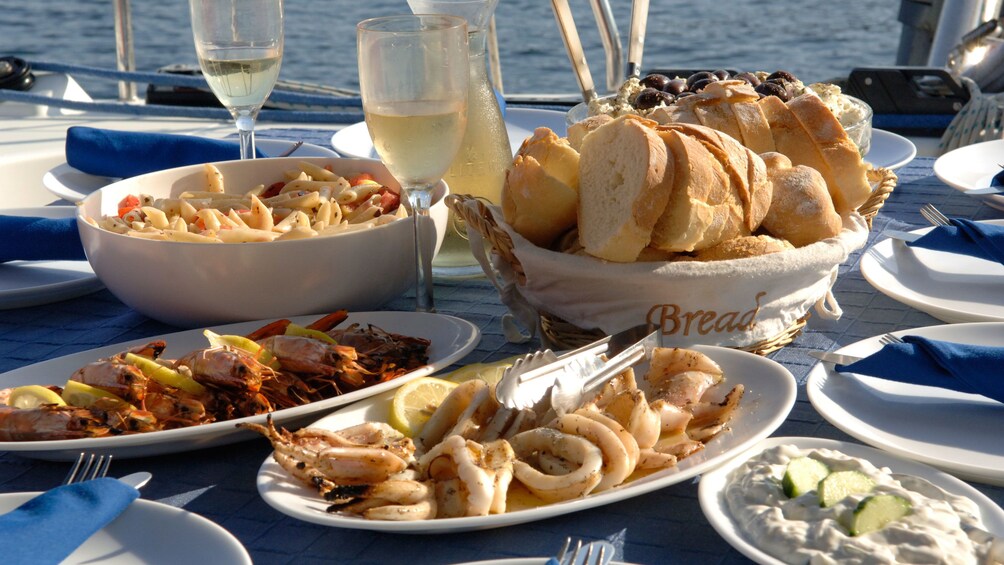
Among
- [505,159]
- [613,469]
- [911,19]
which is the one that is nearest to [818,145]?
[505,159]

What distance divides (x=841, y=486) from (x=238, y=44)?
1.25 meters

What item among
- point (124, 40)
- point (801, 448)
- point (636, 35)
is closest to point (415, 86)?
point (801, 448)

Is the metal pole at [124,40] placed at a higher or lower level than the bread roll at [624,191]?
lower

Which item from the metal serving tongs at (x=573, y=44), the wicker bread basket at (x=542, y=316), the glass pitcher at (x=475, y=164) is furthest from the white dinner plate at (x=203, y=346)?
the metal serving tongs at (x=573, y=44)

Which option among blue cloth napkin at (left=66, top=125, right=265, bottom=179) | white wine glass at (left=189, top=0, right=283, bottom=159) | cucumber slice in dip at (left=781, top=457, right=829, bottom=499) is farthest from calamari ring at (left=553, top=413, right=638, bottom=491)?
blue cloth napkin at (left=66, top=125, right=265, bottom=179)

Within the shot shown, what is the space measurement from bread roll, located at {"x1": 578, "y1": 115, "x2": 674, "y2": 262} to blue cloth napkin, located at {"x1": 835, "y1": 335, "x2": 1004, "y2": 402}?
0.95ft

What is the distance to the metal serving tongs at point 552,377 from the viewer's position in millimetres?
1045

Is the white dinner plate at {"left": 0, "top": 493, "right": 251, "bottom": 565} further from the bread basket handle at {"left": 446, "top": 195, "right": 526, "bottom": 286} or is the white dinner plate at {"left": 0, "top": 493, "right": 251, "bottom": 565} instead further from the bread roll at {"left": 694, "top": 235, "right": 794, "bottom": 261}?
the bread roll at {"left": 694, "top": 235, "right": 794, "bottom": 261}

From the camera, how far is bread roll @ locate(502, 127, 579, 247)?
137 cm

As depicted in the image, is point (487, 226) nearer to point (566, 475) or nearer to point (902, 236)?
point (566, 475)

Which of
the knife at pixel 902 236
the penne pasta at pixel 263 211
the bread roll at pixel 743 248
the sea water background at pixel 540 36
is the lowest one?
the sea water background at pixel 540 36

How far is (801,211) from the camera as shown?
4.55 ft

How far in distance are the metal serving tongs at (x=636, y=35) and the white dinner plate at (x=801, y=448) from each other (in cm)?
136

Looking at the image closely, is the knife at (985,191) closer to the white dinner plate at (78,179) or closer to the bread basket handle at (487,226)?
the bread basket handle at (487,226)
